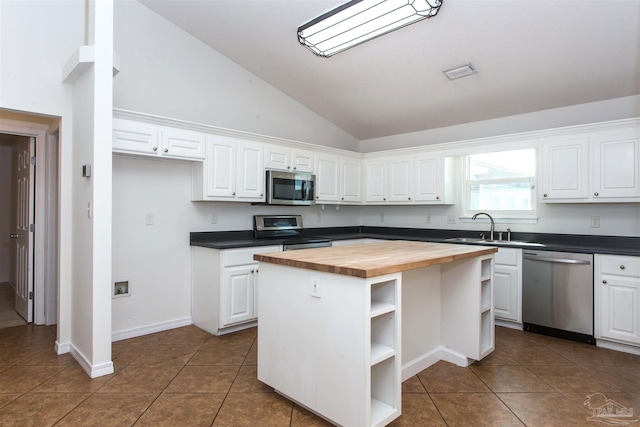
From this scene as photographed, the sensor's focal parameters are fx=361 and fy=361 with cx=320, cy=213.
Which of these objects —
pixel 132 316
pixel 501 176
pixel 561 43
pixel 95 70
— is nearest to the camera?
pixel 95 70

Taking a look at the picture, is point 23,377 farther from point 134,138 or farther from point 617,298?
point 617,298

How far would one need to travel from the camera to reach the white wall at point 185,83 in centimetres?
348

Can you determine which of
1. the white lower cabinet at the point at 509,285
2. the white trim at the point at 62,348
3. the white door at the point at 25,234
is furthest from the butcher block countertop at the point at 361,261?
the white door at the point at 25,234

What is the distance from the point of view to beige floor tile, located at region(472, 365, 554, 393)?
2414mm

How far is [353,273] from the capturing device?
1789 millimetres

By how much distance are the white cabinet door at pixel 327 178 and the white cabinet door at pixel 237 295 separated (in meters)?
1.51

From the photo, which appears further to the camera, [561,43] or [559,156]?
[559,156]

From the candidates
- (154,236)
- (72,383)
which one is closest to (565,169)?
(154,236)

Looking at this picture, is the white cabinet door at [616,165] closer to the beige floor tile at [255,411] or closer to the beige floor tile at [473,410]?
the beige floor tile at [473,410]

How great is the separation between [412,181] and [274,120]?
1966 mm

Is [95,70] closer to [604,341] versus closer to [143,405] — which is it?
[143,405]

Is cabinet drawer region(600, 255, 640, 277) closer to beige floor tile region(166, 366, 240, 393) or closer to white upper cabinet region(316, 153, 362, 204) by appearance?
white upper cabinet region(316, 153, 362, 204)

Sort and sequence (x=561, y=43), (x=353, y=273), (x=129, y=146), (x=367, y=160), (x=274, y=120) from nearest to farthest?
(x=353, y=273) < (x=561, y=43) < (x=129, y=146) < (x=274, y=120) < (x=367, y=160)

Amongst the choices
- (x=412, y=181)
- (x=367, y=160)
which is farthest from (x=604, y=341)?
(x=367, y=160)
